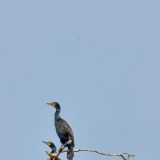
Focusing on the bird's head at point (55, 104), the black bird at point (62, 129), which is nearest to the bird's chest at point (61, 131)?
the black bird at point (62, 129)

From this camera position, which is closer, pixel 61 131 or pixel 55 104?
pixel 61 131

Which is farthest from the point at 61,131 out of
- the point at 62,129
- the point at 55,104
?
the point at 55,104

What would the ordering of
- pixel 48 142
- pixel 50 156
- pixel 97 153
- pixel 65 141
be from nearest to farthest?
pixel 50 156
pixel 97 153
pixel 48 142
pixel 65 141

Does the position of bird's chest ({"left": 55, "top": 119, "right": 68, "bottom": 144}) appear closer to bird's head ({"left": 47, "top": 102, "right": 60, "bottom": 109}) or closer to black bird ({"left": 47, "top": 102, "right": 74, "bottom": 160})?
black bird ({"left": 47, "top": 102, "right": 74, "bottom": 160})

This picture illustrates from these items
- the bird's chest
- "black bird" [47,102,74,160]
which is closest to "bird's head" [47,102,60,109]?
"black bird" [47,102,74,160]

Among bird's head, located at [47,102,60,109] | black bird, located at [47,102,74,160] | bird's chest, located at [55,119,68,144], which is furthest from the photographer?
bird's head, located at [47,102,60,109]

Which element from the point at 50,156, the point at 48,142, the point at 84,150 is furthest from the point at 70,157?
the point at 50,156

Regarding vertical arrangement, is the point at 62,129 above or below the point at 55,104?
below

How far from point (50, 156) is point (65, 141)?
432 centimetres

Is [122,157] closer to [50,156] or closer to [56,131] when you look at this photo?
[50,156]

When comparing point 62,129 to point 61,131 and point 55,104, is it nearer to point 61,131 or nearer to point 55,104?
point 61,131

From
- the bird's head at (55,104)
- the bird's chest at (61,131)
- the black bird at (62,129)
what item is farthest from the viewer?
the bird's head at (55,104)

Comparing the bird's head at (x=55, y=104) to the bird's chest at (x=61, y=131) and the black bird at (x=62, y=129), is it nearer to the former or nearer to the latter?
the black bird at (x=62, y=129)

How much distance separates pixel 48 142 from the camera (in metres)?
14.8
